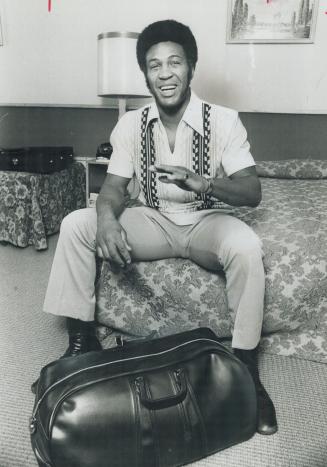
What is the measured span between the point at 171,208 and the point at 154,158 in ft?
0.61

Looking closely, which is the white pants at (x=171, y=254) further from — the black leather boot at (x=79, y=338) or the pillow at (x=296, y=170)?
the pillow at (x=296, y=170)

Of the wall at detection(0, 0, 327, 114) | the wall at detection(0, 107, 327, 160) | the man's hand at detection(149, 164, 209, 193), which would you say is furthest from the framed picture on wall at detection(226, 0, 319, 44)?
the man's hand at detection(149, 164, 209, 193)

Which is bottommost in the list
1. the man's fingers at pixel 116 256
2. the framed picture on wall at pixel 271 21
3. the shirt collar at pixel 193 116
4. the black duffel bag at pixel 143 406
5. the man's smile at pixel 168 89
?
the black duffel bag at pixel 143 406

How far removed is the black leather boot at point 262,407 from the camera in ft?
3.74

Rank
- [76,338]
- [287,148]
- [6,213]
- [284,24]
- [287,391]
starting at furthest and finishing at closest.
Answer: [287,148] → [284,24] → [6,213] → [76,338] → [287,391]

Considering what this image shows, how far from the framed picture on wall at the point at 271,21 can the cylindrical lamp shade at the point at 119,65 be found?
2.56 ft

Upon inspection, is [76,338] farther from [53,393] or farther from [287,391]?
[287,391]

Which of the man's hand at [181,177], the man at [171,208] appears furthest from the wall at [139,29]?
the man's hand at [181,177]

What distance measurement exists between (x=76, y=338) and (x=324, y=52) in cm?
255

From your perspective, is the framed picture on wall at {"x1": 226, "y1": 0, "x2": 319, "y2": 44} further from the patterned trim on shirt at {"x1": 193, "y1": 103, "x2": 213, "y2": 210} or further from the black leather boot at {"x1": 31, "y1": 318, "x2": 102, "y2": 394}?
the black leather boot at {"x1": 31, "y1": 318, "x2": 102, "y2": 394}

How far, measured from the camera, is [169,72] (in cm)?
146

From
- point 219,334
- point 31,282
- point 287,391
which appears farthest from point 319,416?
point 31,282

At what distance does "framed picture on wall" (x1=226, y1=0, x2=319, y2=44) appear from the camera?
113 inches

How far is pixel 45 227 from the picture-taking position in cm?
279
